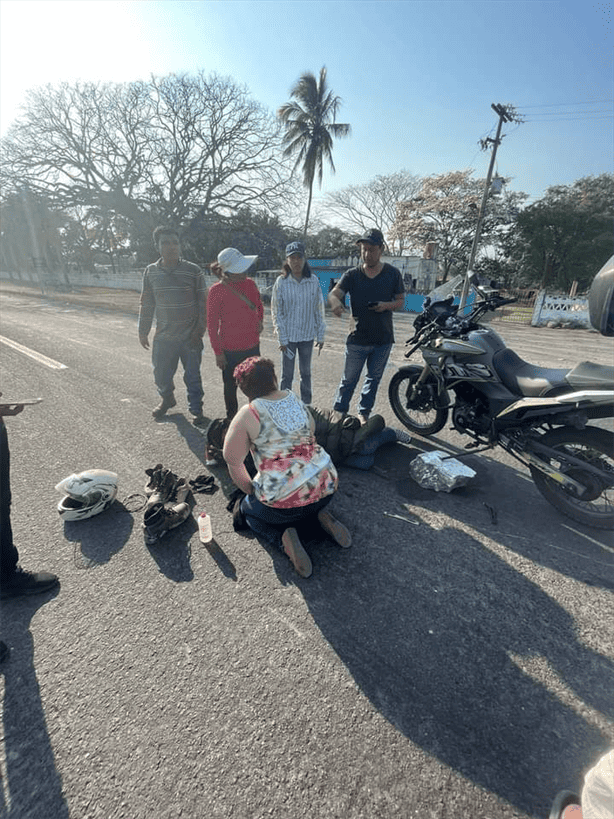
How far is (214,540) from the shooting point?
261cm

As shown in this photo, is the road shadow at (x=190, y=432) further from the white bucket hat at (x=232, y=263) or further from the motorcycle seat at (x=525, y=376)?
the motorcycle seat at (x=525, y=376)

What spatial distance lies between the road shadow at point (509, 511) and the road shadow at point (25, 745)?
2.31 meters

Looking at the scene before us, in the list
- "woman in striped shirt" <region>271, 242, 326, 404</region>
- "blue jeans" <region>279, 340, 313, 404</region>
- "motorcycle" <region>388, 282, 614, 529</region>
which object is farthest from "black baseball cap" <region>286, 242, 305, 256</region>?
"motorcycle" <region>388, 282, 614, 529</region>

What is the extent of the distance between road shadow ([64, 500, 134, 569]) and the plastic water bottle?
511 millimetres

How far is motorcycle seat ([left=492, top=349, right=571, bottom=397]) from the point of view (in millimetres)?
2831

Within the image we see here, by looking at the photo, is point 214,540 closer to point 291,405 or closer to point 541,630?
point 291,405

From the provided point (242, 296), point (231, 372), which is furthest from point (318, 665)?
point (242, 296)

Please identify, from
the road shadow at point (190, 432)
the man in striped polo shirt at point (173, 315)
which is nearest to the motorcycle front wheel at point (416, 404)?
the road shadow at point (190, 432)

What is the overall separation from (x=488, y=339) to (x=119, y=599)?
3.36m

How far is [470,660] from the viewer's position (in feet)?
5.95

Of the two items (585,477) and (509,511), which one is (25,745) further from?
(585,477)

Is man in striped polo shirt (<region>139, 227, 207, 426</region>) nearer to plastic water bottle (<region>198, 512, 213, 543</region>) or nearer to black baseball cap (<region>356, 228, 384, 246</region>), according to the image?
black baseball cap (<region>356, 228, 384, 246</region>)

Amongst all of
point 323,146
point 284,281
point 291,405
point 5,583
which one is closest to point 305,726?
point 291,405

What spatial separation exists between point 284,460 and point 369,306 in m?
2.26
